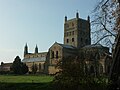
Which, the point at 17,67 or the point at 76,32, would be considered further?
the point at 76,32

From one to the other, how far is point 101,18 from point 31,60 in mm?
119759

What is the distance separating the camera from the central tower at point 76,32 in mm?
117938

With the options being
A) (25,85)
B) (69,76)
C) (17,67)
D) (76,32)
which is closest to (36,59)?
(76,32)

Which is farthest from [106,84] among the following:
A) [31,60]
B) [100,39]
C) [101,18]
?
[31,60]

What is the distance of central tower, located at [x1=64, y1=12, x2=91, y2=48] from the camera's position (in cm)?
11794

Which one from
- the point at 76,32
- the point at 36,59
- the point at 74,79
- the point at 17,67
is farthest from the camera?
the point at 36,59

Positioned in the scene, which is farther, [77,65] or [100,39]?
[100,39]

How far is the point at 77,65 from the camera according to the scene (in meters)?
14.9

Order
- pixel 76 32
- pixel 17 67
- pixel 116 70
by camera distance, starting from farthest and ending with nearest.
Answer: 1. pixel 76 32
2. pixel 17 67
3. pixel 116 70

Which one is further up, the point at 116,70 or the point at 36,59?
the point at 36,59

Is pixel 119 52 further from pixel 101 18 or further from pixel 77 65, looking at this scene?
pixel 101 18

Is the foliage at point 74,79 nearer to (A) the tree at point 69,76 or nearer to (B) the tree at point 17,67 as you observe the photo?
(A) the tree at point 69,76

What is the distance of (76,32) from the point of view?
11831 cm

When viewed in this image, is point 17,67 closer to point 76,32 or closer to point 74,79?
point 76,32
